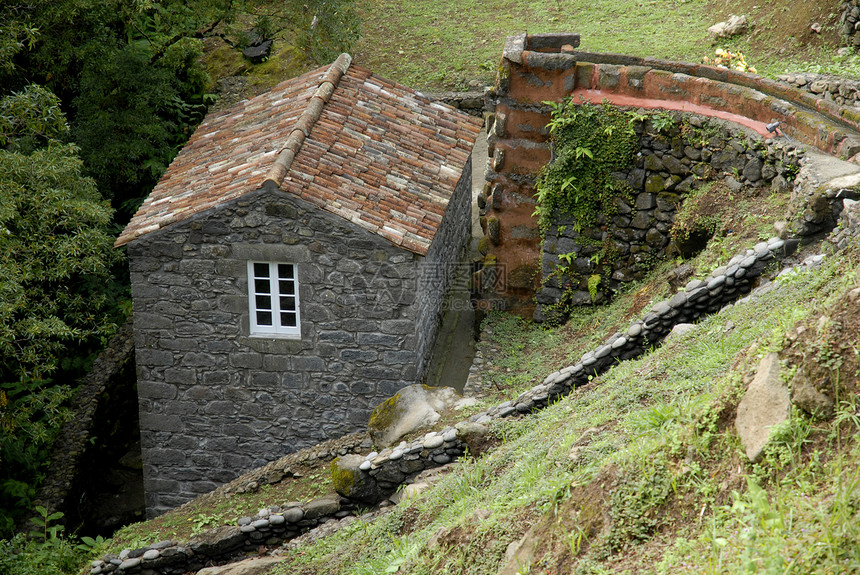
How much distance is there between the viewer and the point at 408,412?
8984 millimetres

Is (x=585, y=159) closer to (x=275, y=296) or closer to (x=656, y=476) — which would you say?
(x=275, y=296)

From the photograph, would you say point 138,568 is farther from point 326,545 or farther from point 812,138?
point 812,138

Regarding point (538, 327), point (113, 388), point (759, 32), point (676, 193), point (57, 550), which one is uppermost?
point (759, 32)

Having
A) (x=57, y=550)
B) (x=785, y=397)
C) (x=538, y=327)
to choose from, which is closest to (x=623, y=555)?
(x=785, y=397)

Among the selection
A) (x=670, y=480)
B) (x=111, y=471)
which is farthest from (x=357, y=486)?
(x=111, y=471)

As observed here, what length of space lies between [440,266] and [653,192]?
151 inches

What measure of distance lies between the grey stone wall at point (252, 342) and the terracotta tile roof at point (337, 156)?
29 centimetres

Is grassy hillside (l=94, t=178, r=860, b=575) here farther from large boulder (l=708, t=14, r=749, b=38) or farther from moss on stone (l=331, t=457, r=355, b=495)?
large boulder (l=708, t=14, r=749, b=38)

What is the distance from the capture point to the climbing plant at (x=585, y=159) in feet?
33.4

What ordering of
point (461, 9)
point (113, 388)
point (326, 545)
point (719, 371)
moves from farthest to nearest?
→ point (461, 9) → point (113, 388) → point (326, 545) → point (719, 371)

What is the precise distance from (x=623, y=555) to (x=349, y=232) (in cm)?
635

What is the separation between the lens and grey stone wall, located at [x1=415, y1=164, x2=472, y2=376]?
10625 mm

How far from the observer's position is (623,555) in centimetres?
414

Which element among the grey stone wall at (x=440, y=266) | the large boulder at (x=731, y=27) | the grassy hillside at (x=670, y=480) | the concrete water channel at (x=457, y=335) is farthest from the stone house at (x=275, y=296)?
the large boulder at (x=731, y=27)
